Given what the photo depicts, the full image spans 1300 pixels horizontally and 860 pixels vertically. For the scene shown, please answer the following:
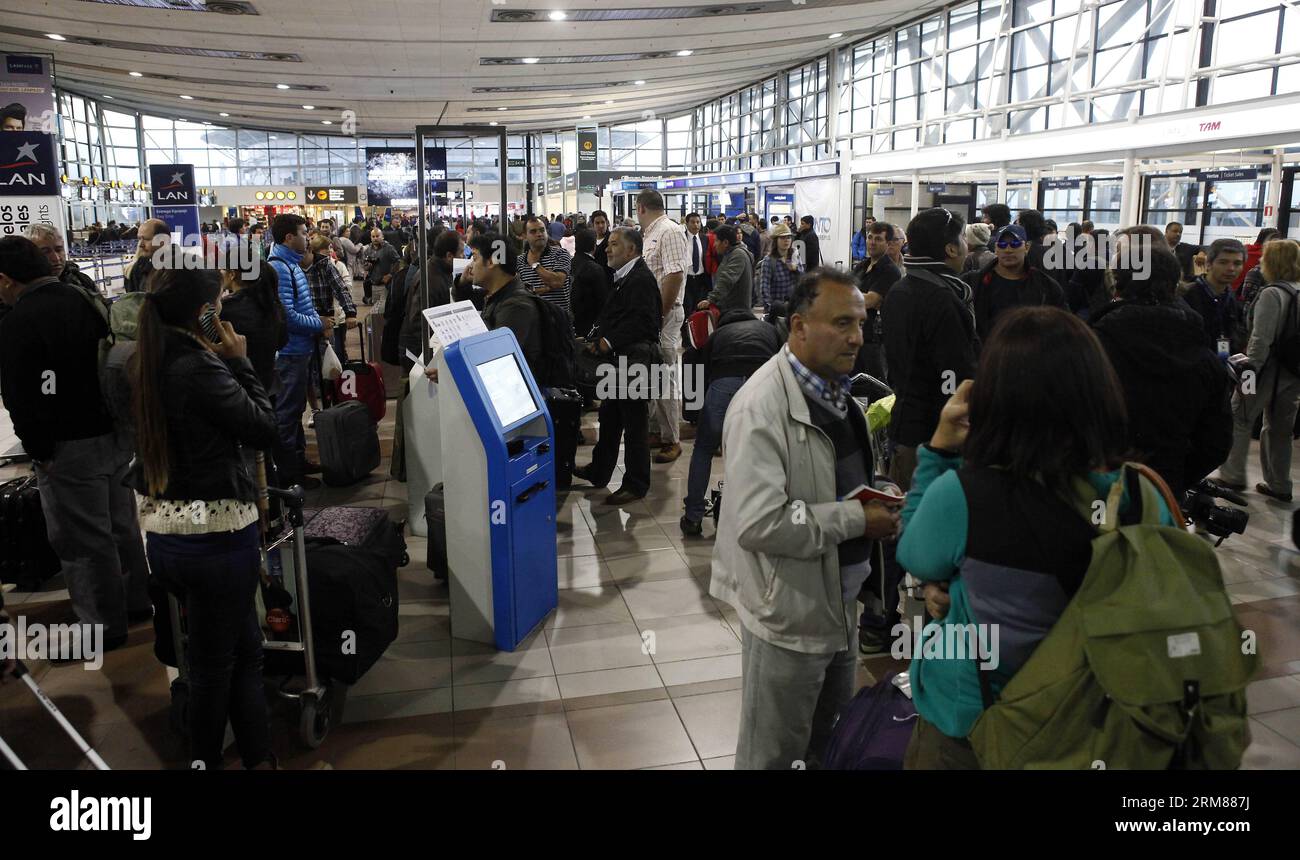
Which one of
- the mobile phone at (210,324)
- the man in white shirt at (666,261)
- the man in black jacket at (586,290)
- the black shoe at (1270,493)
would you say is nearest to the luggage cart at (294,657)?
the mobile phone at (210,324)

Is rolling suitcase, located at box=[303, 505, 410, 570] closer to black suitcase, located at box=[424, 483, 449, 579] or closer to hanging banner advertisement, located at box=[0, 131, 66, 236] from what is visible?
black suitcase, located at box=[424, 483, 449, 579]

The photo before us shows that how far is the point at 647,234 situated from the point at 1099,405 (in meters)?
5.14

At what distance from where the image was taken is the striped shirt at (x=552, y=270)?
7438 millimetres

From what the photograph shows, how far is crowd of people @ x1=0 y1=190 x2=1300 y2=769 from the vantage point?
156 cm

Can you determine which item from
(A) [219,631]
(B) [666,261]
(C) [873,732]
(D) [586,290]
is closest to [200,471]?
(A) [219,631]

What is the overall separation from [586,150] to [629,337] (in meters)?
22.6

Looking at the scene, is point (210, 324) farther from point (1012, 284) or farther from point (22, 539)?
point (1012, 284)

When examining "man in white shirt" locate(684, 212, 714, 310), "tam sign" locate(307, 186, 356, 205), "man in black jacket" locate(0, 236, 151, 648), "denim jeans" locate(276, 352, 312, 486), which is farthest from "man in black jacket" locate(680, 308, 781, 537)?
"tam sign" locate(307, 186, 356, 205)

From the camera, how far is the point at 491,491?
3689mm

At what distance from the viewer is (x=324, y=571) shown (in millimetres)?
3277

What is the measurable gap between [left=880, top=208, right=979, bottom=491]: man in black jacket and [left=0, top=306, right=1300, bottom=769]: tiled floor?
1026mm

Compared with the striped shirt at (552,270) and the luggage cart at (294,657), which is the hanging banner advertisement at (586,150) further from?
the luggage cart at (294,657)

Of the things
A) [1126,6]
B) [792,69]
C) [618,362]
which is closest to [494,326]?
[618,362]
